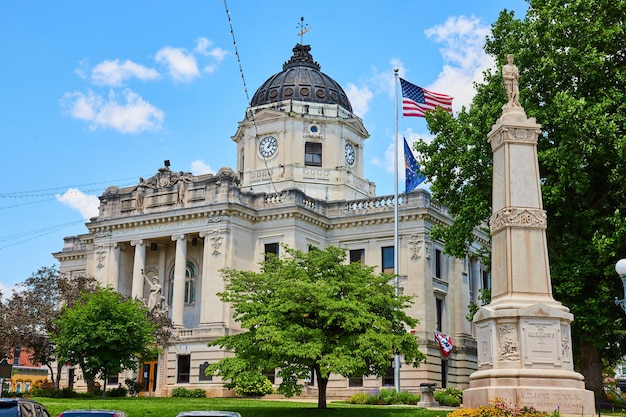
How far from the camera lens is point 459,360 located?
56031mm

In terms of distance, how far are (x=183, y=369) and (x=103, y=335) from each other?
42.6 ft

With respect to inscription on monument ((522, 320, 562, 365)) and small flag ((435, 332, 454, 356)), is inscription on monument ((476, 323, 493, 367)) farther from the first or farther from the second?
small flag ((435, 332, 454, 356))

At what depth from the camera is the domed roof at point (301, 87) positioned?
65.6 metres

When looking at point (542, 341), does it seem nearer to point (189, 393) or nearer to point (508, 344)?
point (508, 344)

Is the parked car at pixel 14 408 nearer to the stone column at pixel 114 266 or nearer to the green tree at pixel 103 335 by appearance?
the green tree at pixel 103 335

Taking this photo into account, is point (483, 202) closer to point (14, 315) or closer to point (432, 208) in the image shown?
point (432, 208)

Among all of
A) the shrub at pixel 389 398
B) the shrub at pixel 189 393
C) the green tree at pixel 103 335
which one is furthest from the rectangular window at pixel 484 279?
the green tree at pixel 103 335

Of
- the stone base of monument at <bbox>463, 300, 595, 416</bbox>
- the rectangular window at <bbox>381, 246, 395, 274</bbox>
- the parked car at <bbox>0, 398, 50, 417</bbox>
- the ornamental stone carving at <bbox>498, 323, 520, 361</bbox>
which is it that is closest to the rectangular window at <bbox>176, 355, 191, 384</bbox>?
the rectangular window at <bbox>381, 246, 395, 274</bbox>

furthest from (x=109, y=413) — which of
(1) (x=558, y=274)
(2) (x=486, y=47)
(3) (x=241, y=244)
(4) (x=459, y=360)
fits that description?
(4) (x=459, y=360)

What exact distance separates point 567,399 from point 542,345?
144 centimetres

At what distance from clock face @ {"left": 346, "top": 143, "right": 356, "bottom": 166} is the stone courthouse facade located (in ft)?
1.38

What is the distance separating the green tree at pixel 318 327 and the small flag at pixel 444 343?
786 inches

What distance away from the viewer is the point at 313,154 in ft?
210

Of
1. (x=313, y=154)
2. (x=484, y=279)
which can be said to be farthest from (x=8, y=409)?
(x=484, y=279)
